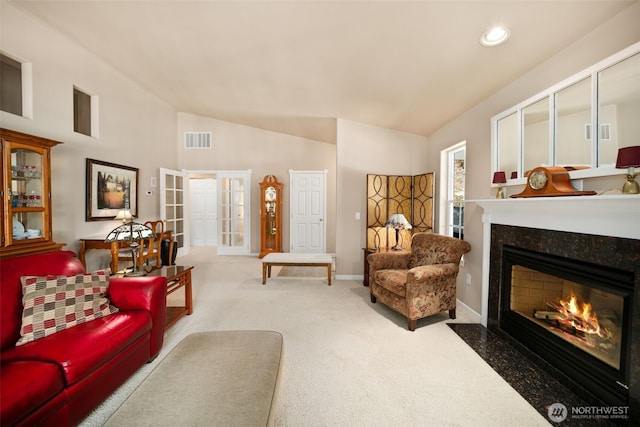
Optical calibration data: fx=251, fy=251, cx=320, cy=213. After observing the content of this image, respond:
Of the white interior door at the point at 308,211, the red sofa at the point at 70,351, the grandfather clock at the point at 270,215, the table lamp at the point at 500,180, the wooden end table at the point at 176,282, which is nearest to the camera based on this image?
the red sofa at the point at 70,351

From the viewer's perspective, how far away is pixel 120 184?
4105 mm

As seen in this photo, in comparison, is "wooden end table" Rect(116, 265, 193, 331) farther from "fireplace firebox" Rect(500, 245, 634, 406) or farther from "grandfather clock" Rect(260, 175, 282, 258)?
"fireplace firebox" Rect(500, 245, 634, 406)

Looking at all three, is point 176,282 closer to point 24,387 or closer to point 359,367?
point 24,387

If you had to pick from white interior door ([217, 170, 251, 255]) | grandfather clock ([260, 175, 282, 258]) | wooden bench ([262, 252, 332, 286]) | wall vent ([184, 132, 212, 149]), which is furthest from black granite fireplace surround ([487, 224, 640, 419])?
wall vent ([184, 132, 212, 149])

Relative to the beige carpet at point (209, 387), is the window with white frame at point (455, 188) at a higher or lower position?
higher

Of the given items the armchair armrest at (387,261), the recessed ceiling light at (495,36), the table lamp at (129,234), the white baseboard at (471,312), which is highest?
the recessed ceiling light at (495,36)

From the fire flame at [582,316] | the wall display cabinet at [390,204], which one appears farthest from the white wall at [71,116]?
the fire flame at [582,316]

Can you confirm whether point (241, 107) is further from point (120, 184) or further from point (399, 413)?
point (399, 413)

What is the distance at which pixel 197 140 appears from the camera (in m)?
5.93

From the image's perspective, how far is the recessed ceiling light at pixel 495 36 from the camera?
5.72 feet

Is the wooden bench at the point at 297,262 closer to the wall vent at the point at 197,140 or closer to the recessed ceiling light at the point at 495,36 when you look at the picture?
the recessed ceiling light at the point at 495,36

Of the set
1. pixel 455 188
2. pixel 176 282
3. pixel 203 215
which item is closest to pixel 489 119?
pixel 455 188

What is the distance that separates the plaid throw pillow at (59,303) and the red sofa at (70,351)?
5cm

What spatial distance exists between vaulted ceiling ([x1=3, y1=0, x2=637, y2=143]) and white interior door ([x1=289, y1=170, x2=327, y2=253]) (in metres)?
2.05
